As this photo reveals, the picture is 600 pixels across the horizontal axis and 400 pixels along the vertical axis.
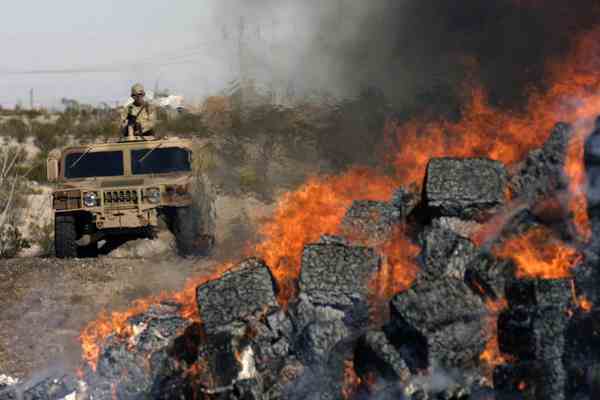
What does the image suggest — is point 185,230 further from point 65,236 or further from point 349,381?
point 349,381

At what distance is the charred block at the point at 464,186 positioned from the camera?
7797mm

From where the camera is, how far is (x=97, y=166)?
12.5 metres

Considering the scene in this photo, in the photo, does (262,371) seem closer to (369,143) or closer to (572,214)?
(572,214)

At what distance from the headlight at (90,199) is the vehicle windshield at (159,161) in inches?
26.2

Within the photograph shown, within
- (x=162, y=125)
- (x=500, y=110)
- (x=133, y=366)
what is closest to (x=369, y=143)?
(x=500, y=110)

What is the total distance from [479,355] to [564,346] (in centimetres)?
63

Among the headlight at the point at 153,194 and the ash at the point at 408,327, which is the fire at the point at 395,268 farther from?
the headlight at the point at 153,194

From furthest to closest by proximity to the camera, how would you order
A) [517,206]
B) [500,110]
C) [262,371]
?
1. [500,110]
2. [517,206]
3. [262,371]

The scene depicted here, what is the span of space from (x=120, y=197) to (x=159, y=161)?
789 millimetres

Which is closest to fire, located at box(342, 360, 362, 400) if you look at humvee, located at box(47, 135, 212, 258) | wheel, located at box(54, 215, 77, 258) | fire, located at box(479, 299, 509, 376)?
fire, located at box(479, 299, 509, 376)

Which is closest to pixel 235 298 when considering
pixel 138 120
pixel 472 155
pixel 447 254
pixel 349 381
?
pixel 349 381

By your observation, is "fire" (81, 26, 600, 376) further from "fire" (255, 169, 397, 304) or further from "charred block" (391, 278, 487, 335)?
"charred block" (391, 278, 487, 335)

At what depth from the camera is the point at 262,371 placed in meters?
6.73

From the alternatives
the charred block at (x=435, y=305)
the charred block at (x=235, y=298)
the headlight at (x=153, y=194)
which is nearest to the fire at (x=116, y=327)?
the charred block at (x=235, y=298)
